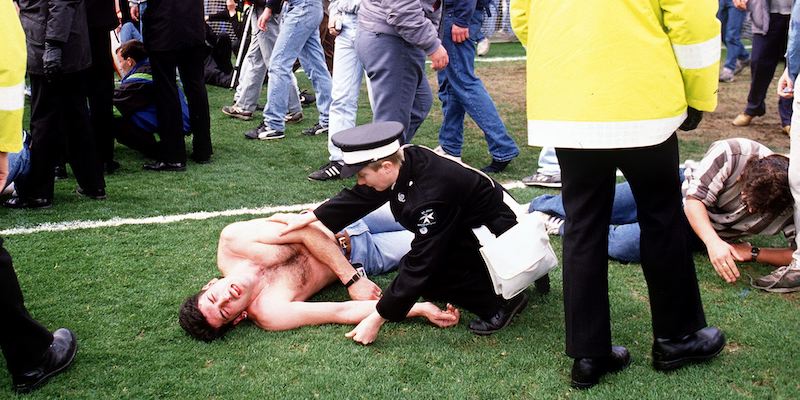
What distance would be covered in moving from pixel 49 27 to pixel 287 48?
218 cm

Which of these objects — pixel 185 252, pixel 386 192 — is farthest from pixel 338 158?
pixel 386 192

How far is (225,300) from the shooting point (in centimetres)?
337

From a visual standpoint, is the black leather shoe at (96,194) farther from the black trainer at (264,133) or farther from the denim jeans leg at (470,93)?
the denim jeans leg at (470,93)

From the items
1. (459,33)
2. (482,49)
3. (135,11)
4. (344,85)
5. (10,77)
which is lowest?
(482,49)

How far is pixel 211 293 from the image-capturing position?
11.2 feet

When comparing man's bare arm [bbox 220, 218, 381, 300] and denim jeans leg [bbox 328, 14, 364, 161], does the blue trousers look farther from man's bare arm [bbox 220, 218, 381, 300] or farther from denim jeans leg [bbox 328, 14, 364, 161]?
man's bare arm [bbox 220, 218, 381, 300]

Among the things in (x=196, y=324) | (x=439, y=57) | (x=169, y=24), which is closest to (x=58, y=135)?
(x=169, y=24)

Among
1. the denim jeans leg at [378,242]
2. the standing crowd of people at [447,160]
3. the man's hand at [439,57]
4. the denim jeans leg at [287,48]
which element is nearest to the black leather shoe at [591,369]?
the standing crowd of people at [447,160]

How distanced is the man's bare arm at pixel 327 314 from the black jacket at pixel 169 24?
9.21 feet

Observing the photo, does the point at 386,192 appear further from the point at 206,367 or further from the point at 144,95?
the point at 144,95

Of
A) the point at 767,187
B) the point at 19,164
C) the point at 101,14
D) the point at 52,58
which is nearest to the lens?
the point at 767,187

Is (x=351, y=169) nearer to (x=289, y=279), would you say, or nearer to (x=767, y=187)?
(x=289, y=279)

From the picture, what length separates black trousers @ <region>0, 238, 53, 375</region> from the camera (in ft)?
9.29

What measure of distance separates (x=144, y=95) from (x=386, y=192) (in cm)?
334
